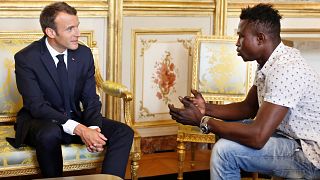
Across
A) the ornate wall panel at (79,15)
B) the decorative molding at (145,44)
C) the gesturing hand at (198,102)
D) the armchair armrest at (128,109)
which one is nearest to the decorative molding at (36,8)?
the ornate wall panel at (79,15)

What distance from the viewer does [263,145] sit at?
2.29 m

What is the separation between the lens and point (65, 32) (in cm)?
282

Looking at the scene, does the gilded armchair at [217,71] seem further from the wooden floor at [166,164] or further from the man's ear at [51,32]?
the man's ear at [51,32]

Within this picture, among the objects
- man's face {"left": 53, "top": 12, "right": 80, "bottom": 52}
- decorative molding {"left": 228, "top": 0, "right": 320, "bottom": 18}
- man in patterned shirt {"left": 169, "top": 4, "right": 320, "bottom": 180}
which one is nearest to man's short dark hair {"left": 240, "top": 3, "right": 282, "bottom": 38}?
man in patterned shirt {"left": 169, "top": 4, "right": 320, "bottom": 180}

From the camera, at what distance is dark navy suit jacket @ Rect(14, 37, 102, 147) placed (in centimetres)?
274

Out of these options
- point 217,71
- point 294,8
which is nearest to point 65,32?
point 217,71

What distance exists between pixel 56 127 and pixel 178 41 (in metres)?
1.61

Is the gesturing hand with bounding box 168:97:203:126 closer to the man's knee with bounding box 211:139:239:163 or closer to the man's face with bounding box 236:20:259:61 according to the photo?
the man's knee with bounding box 211:139:239:163

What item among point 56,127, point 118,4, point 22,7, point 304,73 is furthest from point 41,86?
point 304,73

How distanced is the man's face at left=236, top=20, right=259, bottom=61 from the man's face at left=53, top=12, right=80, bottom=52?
3.01ft

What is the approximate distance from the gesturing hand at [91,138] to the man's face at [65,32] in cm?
48

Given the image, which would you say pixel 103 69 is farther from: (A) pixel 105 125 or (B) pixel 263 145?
(B) pixel 263 145

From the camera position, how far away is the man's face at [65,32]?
2824 mm

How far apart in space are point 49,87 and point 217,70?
1284 mm
